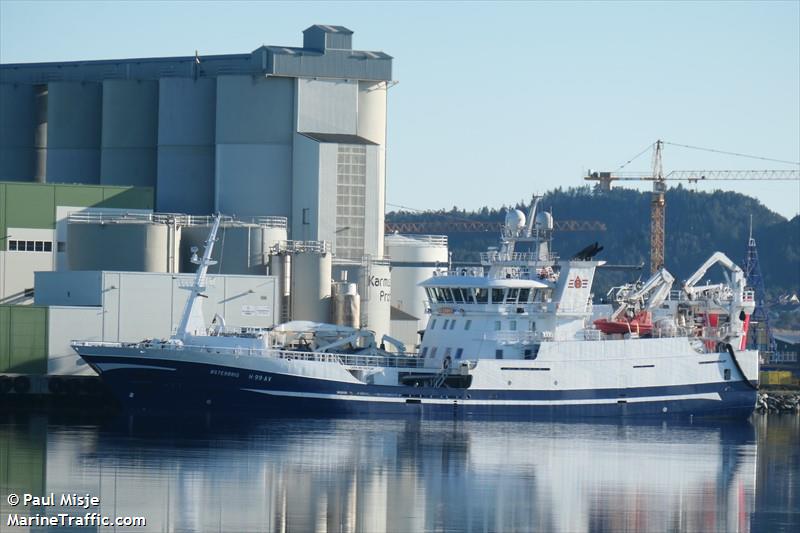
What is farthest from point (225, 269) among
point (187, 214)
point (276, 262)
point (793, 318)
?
point (793, 318)

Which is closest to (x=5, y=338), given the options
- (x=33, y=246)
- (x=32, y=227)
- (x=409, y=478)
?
(x=33, y=246)

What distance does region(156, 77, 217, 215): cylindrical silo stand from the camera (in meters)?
76.1

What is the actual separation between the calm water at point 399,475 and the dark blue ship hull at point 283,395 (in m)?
1.08

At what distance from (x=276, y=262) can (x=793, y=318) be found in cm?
13045

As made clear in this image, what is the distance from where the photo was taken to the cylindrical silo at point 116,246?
2680 inches

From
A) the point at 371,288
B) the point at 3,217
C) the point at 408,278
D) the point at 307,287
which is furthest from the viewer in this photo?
the point at 408,278

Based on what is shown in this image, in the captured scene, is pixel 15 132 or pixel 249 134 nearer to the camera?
pixel 249 134

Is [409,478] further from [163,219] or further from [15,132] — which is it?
[15,132]

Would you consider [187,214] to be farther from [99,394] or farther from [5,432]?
[5,432]

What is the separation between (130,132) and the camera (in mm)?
78875

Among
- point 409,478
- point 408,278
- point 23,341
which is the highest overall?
point 408,278

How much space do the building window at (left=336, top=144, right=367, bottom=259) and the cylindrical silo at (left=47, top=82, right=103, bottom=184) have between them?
46.1 ft

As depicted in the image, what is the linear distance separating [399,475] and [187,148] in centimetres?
3815

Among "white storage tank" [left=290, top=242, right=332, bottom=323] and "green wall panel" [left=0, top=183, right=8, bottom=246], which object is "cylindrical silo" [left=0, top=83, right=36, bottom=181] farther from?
"white storage tank" [left=290, top=242, right=332, bottom=323]
